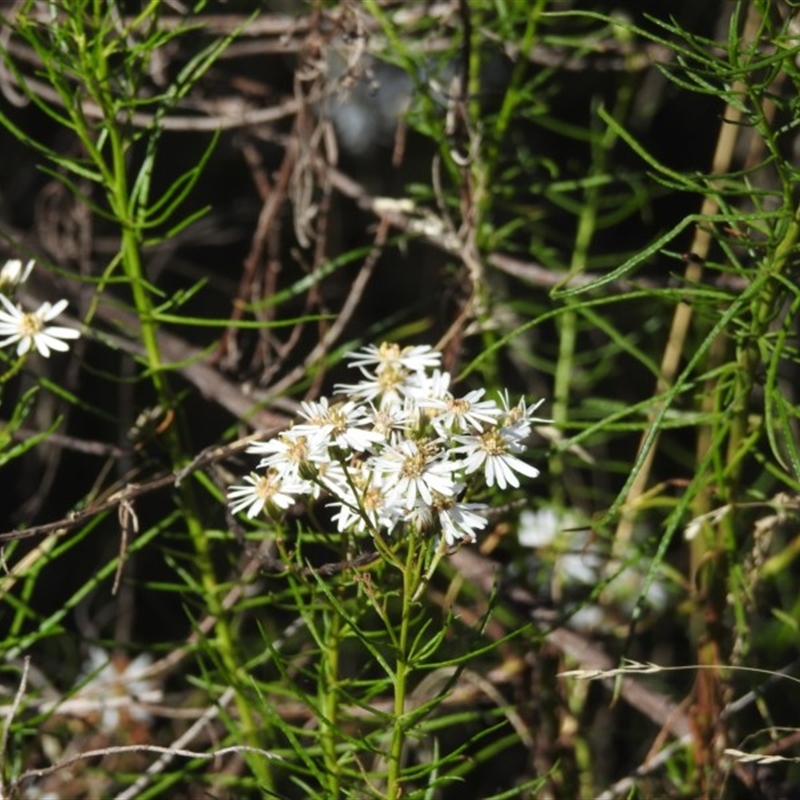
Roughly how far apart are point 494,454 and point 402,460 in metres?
0.09

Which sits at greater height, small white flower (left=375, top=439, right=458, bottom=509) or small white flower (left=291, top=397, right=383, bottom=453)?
small white flower (left=375, top=439, right=458, bottom=509)

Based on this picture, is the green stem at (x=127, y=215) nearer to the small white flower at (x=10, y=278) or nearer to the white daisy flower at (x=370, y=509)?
the small white flower at (x=10, y=278)

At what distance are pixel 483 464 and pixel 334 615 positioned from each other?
0.67ft

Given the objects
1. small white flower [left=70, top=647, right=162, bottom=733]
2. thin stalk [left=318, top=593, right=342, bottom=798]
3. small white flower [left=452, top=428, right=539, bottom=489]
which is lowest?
small white flower [left=70, top=647, right=162, bottom=733]

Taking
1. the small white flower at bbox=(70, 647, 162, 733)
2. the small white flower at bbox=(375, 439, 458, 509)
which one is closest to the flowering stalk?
the small white flower at bbox=(375, 439, 458, 509)

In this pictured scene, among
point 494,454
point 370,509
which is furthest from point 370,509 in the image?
point 494,454

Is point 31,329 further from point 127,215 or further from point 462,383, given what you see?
point 462,383

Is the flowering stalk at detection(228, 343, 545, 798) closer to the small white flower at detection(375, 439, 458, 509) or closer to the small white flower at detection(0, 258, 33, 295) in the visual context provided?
the small white flower at detection(375, 439, 458, 509)

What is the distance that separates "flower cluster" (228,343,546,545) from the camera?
1007 millimetres

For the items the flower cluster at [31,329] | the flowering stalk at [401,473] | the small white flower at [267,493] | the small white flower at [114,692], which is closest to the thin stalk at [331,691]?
the flowering stalk at [401,473]

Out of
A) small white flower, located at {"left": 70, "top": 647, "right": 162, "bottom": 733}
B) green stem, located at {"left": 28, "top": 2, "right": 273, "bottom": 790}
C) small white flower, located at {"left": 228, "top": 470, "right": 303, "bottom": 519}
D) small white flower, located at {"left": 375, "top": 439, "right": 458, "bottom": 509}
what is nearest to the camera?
small white flower, located at {"left": 375, "top": 439, "right": 458, "bottom": 509}

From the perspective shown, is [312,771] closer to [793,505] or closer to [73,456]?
[793,505]

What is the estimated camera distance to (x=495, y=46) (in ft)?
5.50

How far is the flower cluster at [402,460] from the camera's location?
3.30 feet
